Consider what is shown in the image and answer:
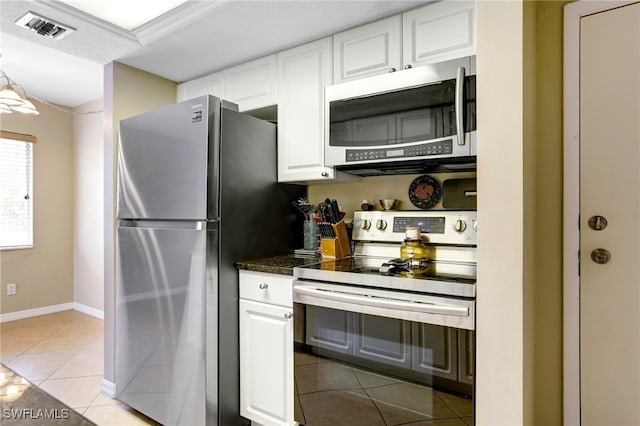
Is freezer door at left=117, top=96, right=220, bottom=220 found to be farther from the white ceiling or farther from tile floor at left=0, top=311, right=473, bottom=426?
tile floor at left=0, top=311, right=473, bottom=426

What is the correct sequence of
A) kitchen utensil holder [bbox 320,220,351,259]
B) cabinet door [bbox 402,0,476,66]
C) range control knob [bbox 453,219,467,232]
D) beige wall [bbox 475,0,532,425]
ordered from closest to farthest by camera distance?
beige wall [bbox 475,0,532,425]
cabinet door [bbox 402,0,476,66]
range control knob [bbox 453,219,467,232]
kitchen utensil holder [bbox 320,220,351,259]

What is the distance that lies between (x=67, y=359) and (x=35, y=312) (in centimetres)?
150

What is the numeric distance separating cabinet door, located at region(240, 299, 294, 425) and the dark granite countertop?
17 centimetres

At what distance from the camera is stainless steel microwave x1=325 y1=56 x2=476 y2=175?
156 centimetres

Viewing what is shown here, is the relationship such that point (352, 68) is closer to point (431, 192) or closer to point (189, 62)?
point (431, 192)

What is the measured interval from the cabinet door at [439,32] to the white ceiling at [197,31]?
81 mm

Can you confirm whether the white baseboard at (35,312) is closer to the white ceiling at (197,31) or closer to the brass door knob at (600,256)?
the white ceiling at (197,31)

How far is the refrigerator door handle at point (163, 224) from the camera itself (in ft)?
5.98

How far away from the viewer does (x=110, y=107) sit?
2.39 meters

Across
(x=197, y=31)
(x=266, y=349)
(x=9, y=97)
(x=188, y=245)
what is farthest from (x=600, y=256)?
(x=9, y=97)

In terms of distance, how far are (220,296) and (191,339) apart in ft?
0.81

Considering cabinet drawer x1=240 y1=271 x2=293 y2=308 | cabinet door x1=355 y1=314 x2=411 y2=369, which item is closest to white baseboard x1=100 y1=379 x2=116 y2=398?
cabinet drawer x1=240 y1=271 x2=293 y2=308

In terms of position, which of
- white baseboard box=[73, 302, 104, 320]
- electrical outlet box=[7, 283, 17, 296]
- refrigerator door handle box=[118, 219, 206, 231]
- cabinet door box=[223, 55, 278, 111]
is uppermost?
cabinet door box=[223, 55, 278, 111]

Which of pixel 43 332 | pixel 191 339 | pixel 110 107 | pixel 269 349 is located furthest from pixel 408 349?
pixel 43 332
